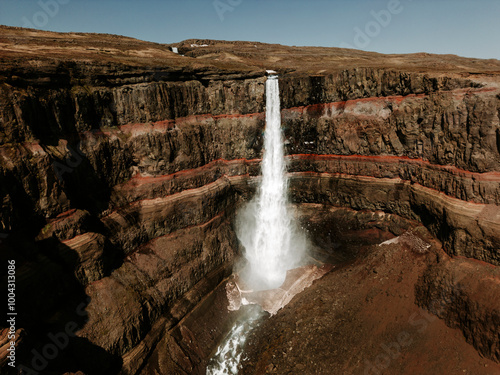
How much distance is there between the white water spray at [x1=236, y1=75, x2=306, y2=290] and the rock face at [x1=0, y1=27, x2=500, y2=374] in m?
1.04

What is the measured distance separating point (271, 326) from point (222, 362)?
4027mm

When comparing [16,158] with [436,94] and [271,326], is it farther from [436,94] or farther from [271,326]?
[436,94]

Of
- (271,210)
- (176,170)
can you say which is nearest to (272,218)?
(271,210)

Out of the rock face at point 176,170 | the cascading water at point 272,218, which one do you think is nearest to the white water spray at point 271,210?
the cascading water at point 272,218

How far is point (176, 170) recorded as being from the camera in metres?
23.7

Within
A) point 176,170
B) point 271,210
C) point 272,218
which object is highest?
point 176,170

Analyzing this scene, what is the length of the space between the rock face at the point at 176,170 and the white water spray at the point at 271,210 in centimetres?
104

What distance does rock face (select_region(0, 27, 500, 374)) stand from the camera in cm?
1555

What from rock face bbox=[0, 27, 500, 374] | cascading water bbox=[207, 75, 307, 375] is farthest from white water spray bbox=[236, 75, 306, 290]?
rock face bbox=[0, 27, 500, 374]

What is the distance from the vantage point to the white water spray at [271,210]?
27.3 meters

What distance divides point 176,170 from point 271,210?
33.6 ft

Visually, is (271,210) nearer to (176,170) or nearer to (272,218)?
(272,218)

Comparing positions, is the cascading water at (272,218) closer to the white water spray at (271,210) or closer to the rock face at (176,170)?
the white water spray at (271,210)

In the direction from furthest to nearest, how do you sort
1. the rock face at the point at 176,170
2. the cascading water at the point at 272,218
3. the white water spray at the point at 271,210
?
1. the white water spray at the point at 271,210
2. the cascading water at the point at 272,218
3. the rock face at the point at 176,170
